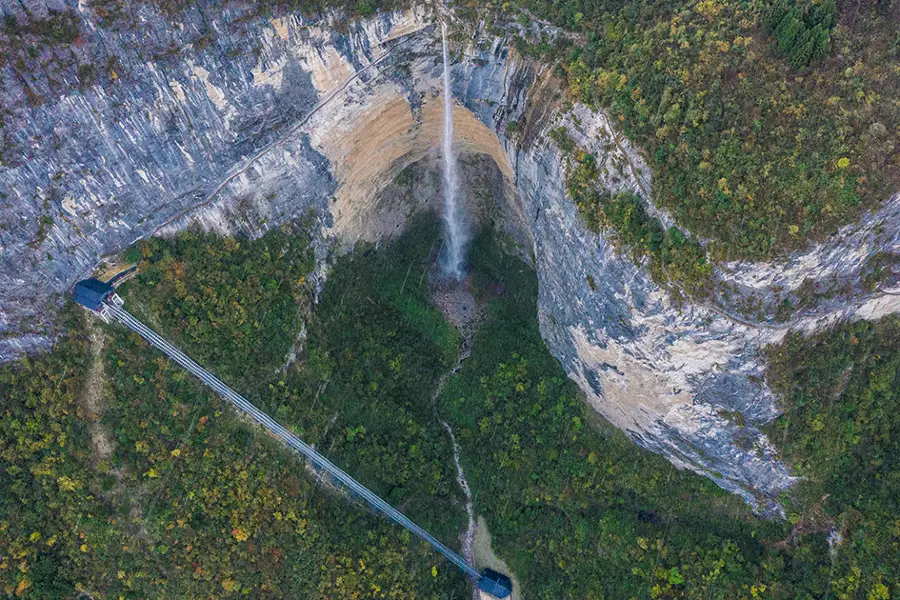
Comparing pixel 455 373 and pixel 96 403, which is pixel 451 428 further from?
pixel 96 403

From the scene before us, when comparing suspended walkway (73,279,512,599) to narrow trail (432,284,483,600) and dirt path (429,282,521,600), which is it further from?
narrow trail (432,284,483,600)

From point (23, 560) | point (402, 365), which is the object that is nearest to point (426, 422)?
point (402, 365)

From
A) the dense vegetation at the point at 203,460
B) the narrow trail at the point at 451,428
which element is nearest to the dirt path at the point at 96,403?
the dense vegetation at the point at 203,460

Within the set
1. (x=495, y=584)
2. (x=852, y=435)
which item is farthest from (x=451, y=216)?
(x=852, y=435)

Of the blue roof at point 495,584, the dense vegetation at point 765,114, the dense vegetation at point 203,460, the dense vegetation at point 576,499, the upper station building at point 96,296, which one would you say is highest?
the dense vegetation at point 765,114

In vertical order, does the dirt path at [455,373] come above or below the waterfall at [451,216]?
below

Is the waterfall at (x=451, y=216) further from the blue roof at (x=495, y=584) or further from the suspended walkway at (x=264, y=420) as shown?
the blue roof at (x=495, y=584)

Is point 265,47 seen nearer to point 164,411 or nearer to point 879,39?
point 164,411

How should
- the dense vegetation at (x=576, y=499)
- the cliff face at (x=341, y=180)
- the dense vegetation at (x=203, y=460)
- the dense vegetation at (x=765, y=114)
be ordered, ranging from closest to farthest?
the dense vegetation at (x=765, y=114) < the cliff face at (x=341, y=180) < the dense vegetation at (x=203, y=460) < the dense vegetation at (x=576, y=499)
